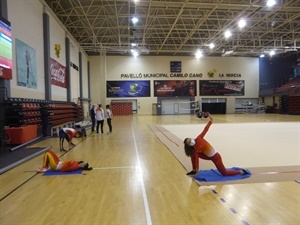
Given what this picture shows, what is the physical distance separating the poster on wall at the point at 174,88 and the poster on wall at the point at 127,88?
1422 mm

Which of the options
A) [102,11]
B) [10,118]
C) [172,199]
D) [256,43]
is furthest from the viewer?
[256,43]

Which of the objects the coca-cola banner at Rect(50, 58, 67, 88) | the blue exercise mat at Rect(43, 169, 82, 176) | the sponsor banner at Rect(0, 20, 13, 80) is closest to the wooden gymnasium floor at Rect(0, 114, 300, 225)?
the blue exercise mat at Rect(43, 169, 82, 176)

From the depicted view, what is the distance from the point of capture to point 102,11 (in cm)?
2020

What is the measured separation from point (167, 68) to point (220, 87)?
25.9ft

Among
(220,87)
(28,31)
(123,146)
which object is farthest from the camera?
(220,87)

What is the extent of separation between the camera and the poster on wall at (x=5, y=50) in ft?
27.8

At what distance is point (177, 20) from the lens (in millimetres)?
21094

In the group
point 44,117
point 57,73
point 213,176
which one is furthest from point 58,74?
point 213,176

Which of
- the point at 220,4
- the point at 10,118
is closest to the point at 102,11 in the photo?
the point at 220,4

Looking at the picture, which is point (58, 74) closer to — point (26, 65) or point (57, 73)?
point (57, 73)

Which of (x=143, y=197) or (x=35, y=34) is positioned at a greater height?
(x=35, y=34)

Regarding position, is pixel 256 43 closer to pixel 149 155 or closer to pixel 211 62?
pixel 211 62

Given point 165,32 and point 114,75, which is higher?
point 165,32

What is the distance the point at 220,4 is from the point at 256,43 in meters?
15.2
